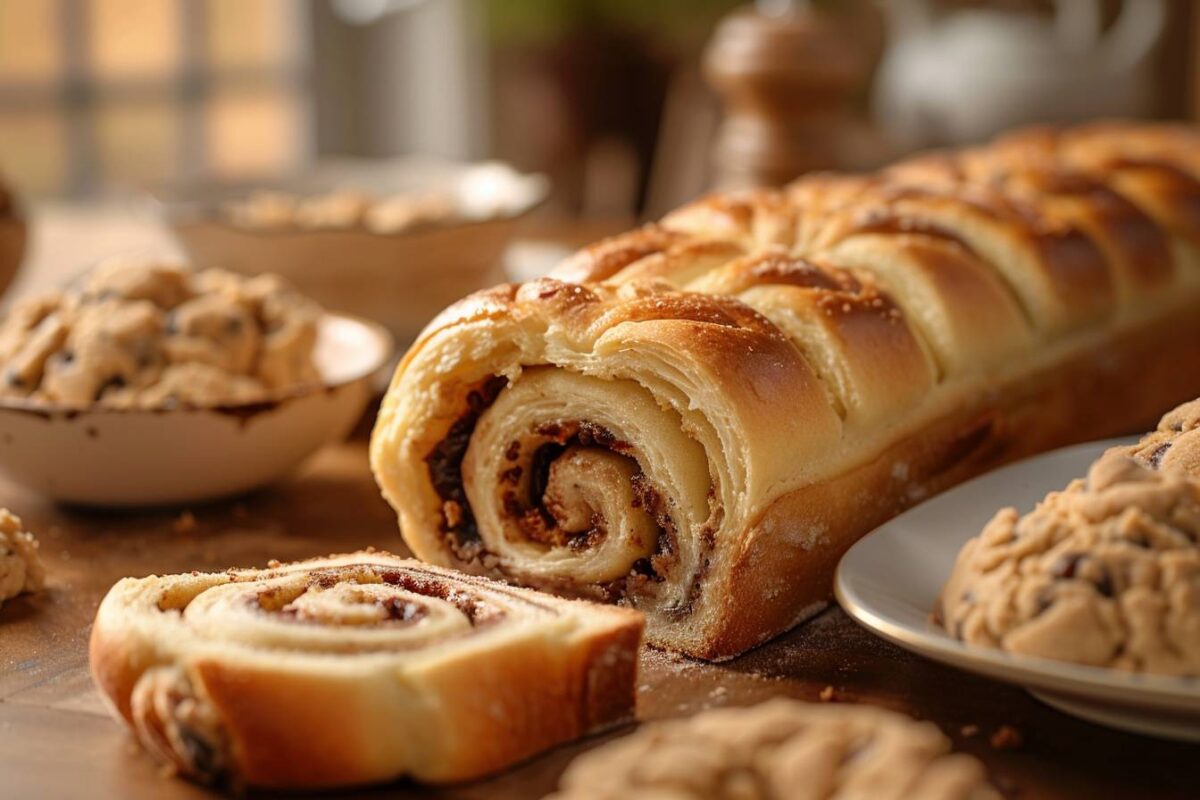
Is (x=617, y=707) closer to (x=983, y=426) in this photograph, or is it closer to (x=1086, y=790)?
(x=1086, y=790)

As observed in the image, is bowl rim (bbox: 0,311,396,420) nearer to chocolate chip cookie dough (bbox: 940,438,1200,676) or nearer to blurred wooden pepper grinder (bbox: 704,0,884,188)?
chocolate chip cookie dough (bbox: 940,438,1200,676)

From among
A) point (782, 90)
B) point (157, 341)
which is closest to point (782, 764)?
point (157, 341)

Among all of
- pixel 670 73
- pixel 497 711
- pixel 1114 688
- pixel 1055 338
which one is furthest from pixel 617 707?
pixel 670 73

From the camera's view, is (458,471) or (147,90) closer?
(458,471)

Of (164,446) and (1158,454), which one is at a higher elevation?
(1158,454)

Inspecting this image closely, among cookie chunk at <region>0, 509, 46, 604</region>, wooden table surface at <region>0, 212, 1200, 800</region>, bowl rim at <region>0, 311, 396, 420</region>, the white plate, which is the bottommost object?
wooden table surface at <region>0, 212, 1200, 800</region>

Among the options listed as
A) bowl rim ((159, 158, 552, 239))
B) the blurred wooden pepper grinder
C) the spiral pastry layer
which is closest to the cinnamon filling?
the spiral pastry layer

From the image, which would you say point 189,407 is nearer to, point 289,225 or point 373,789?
point 289,225
